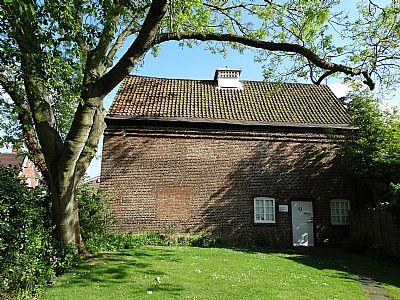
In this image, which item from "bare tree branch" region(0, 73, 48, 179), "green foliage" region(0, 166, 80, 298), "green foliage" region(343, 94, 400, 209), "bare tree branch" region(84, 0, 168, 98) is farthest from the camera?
"green foliage" region(343, 94, 400, 209)

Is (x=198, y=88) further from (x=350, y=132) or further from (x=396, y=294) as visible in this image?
(x=396, y=294)

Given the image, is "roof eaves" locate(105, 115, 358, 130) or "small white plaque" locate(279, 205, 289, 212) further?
A: "small white plaque" locate(279, 205, 289, 212)

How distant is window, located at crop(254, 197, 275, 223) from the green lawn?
13.4ft

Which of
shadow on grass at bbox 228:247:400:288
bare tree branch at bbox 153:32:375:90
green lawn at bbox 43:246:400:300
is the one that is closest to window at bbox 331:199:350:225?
shadow on grass at bbox 228:247:400:288

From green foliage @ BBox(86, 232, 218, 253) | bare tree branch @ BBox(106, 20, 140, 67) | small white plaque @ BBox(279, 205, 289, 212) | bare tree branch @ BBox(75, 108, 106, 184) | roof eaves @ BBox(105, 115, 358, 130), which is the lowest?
green foliage @ BBox(86, 232, 218, 253)

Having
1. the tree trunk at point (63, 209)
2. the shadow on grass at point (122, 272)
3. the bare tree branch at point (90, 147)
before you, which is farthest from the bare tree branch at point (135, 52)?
the shadow on grass at point (122, 272)

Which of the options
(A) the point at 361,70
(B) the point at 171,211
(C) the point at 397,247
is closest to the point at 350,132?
(C) the point at 397,247

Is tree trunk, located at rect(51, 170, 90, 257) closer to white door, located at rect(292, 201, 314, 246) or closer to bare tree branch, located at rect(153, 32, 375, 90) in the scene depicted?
bare tree branch, located at rect(153, 32, 375, 90)

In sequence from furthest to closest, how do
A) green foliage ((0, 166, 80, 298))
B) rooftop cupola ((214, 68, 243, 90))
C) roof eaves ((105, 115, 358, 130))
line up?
rooftop cupola ((214, 68, 243, 90)), roof eaves ((105, 115, 358, 130)), green foliage ((0, 166, 80, 298))

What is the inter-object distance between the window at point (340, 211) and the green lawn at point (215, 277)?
450 centimetres

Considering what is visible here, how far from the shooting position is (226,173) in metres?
16.7

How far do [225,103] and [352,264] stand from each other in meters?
9.95

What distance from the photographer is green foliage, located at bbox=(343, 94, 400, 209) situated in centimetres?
1289

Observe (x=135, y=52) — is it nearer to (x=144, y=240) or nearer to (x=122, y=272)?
(x=122, y=272)
